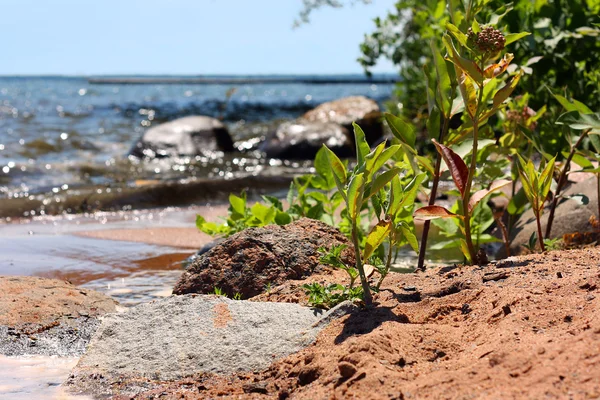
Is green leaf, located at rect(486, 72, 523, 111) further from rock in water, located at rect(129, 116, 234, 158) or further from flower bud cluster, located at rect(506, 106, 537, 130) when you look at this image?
rock in water, located at rect(129, 116, 234, 158)

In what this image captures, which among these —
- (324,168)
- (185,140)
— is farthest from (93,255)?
(185,140)

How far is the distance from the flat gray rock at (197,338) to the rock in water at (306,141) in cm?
1030

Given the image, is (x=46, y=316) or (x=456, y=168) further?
(x=46, y=316)

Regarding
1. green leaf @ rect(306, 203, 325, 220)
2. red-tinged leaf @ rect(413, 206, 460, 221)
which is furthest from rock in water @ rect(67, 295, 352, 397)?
green leaf @ rect(306, 203, 325, 220)

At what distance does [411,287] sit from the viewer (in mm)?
2719

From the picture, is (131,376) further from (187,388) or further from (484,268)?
(484,268)

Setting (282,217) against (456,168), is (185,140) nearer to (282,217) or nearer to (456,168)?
(282,217)

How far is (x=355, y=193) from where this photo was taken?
2344mm

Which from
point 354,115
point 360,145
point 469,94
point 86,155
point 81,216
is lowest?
point 81,216

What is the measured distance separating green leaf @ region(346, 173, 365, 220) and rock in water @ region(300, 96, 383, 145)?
470 inches

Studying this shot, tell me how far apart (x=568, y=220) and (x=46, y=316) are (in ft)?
8.93

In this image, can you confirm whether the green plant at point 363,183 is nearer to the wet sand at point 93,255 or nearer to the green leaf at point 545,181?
the green leaf at point 545,181

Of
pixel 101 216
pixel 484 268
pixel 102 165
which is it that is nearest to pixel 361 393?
pixel 484 268

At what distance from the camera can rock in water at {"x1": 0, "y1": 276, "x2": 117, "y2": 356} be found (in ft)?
9.61
